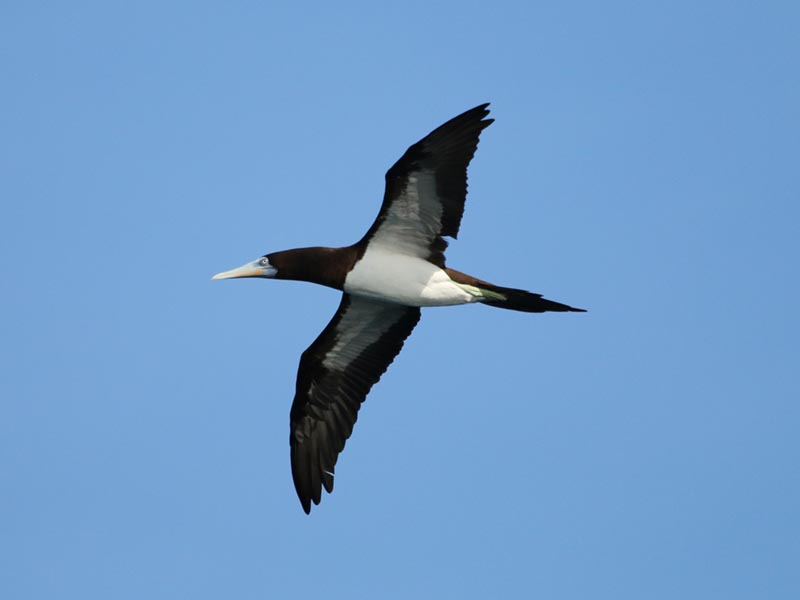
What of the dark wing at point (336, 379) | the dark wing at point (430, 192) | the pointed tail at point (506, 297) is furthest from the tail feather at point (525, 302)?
the dark wing at point (336, 379)

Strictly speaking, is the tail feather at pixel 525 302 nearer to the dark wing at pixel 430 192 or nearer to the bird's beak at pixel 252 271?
the dark wing at pixel 430 192

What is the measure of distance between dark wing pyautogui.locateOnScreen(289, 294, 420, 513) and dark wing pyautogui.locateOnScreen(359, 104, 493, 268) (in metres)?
1.24

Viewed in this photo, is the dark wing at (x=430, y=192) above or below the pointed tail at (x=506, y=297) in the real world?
above

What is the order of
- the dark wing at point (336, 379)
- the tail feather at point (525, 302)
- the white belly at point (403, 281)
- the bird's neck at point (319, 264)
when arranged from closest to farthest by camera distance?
1. the tail feather at point (525, 302)
2. the white belly at point (403, 281)
3. the bird's neck at point (319, 264)
4. the dark wing at point (336, 379)

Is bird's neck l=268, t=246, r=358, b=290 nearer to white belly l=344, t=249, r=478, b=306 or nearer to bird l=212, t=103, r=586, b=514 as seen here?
bird l=212, t=103, r=586, b=514

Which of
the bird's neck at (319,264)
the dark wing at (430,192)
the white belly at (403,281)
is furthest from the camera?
the bird's neck at (319,264)

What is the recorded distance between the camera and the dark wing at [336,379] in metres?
16.0

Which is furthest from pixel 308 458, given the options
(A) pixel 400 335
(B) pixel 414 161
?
→ (B) pixel 414 161

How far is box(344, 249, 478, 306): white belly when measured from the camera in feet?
49.1

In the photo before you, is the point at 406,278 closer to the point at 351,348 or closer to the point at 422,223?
the point at 422,223

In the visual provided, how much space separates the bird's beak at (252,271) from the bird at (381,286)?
13 mm

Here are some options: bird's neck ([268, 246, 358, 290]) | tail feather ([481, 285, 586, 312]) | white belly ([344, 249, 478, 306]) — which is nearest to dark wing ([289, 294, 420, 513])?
bird's neck ([268, 246, 358, 290])

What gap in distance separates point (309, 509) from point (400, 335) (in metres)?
2.50

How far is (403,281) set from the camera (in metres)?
15.0
